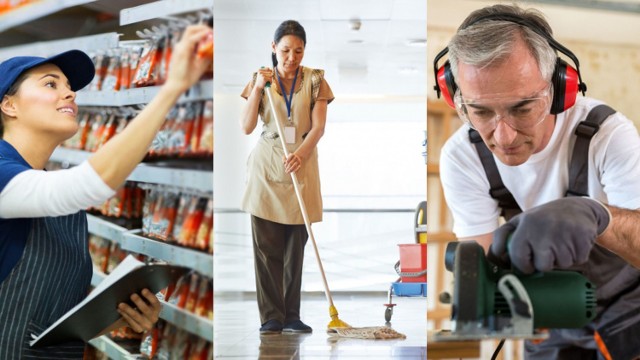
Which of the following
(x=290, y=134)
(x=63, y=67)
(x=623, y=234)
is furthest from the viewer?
(x=290, y=134)

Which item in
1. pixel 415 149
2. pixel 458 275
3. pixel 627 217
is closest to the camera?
pixel 458 275

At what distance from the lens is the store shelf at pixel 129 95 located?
2076mm

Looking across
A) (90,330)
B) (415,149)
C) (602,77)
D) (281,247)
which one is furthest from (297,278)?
(602,77)

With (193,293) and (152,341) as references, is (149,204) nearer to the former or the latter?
(193,293)

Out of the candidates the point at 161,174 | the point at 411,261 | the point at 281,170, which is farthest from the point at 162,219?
the point at 411,261

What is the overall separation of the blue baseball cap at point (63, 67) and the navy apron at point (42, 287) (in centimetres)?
34

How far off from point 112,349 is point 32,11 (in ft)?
3.21

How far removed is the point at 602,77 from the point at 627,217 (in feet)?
2.06

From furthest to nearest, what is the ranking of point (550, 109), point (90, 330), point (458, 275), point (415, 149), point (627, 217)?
point (415, 149) < point (90, 330) < point (550, 109) < point (627, 217) < point (458, 275)

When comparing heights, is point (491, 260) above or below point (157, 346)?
above

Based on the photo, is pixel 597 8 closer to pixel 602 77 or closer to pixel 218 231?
pixel 602 77

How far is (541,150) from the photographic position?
158 cm

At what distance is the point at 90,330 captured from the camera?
1.82 meters

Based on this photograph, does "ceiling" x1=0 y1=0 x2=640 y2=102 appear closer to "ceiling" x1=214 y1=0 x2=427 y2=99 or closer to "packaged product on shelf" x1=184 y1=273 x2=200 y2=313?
"ceiling" x1=214 y1=0 x2=427 y2=99
